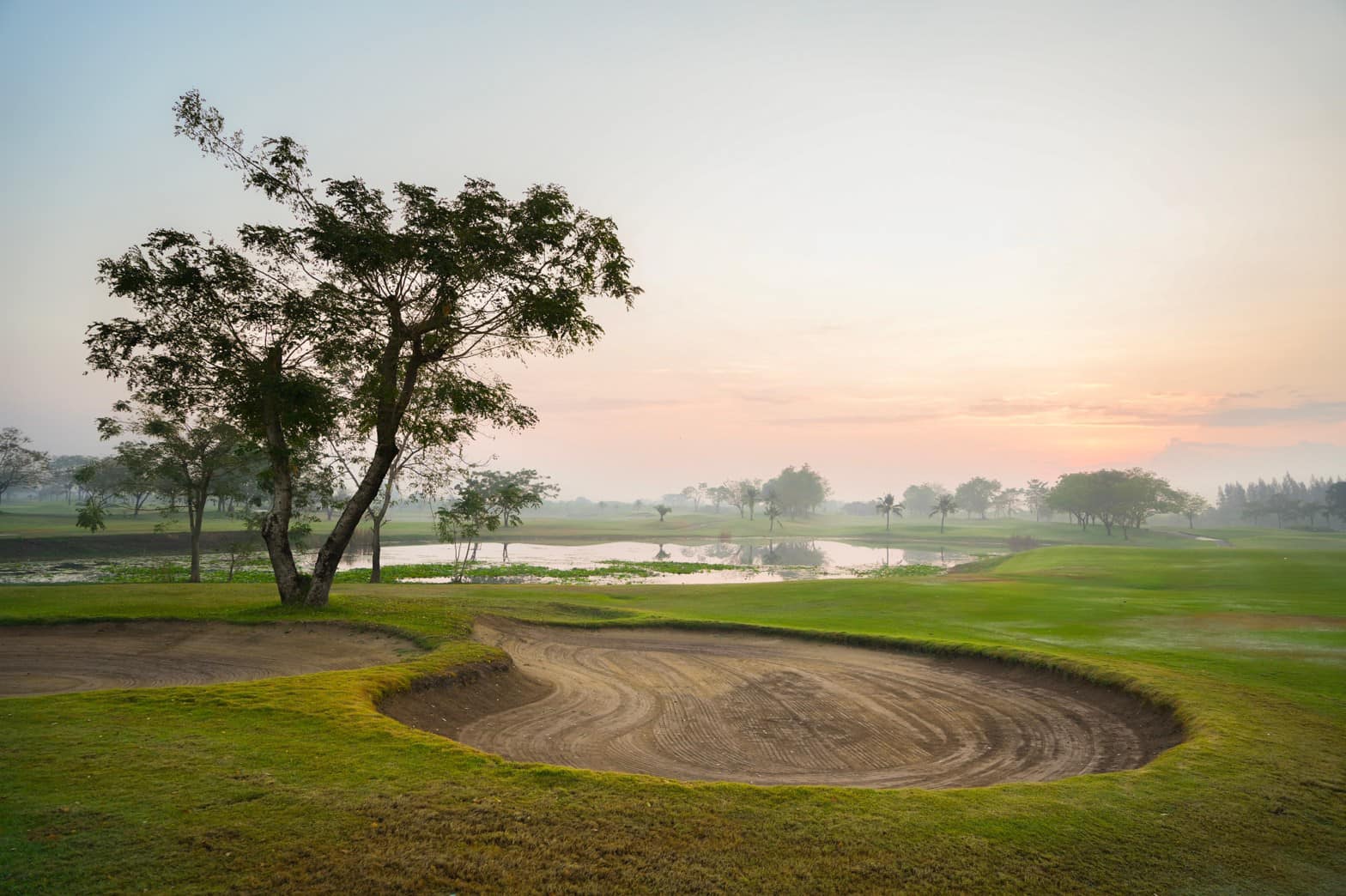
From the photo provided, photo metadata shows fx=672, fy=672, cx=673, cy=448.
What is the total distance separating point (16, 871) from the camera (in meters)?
6.25

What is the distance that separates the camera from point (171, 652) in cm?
1853

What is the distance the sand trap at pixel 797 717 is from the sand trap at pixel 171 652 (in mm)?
4606

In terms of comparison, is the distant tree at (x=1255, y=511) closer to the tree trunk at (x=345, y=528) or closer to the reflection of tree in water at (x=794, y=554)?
the reflection of tree in water at (x=794, y=554)

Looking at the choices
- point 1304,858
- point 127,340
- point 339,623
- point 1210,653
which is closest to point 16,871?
point 1304,858

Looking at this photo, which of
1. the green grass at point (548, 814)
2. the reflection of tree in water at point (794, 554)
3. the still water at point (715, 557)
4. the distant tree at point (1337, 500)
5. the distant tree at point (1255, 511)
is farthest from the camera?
the distant tree at point (1255, 511)

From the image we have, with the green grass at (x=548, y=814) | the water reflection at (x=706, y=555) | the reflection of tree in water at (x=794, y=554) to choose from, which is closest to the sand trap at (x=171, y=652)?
the green grass at (x=548, y=814)

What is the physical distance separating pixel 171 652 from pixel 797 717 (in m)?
17.0

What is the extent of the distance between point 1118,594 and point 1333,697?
2520 cm

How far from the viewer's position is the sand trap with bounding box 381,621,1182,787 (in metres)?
12.6

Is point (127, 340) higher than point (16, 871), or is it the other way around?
point (127, 340)

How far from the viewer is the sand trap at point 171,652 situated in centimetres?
1582

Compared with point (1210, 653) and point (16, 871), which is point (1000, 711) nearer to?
point (1210, 653)

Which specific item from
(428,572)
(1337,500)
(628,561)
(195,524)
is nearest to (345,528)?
(195,524)

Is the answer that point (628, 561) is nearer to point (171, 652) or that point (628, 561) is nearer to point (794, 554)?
point (794, 554)
